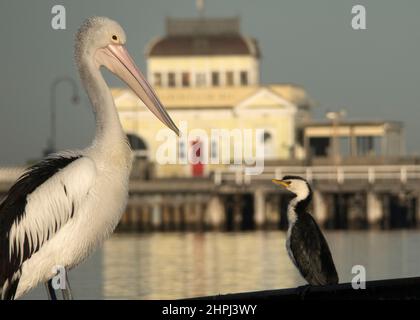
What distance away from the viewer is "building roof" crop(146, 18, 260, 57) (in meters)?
87.9

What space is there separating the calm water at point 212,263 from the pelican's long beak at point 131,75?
2089 cm

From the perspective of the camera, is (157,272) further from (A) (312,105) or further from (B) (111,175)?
(A) (312,105)

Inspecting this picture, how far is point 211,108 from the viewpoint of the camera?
81938 millimetres

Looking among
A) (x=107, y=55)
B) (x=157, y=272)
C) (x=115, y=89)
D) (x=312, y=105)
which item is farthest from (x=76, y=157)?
(x=312, y=105)

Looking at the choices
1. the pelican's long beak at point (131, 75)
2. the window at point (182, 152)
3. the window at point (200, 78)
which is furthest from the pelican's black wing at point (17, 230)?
the window at point (200, 78)

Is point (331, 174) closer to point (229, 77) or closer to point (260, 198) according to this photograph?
point (260, 198)

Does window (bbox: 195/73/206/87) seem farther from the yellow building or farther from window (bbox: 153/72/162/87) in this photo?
window (bbox: 153/72/162/87)

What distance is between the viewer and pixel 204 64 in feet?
288

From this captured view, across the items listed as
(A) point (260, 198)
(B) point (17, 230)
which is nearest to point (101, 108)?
(B) point (17, 230)

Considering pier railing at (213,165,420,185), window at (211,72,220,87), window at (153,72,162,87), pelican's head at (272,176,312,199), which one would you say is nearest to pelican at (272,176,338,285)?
pelican's head at (272,176,312,199)

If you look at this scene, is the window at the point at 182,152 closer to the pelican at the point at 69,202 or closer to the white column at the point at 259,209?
the white column at the point at 259,209

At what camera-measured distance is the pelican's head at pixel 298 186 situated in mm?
13617

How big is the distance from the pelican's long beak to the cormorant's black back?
3348mm
